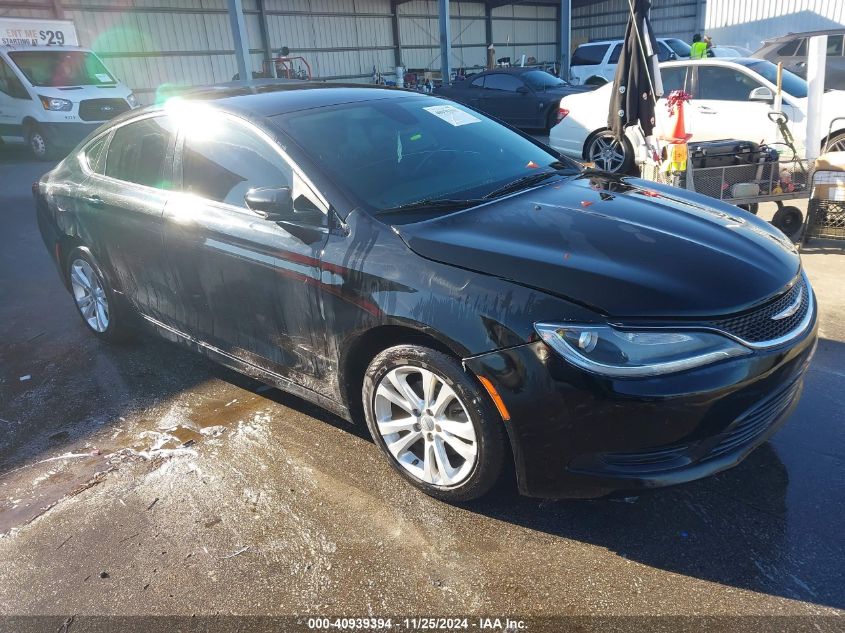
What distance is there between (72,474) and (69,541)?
0.56 m

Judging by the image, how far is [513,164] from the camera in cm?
355

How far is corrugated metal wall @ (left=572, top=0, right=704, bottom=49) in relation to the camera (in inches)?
1104

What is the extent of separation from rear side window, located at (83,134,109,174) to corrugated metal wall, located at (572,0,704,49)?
27445mm

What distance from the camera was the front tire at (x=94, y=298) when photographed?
174 inches

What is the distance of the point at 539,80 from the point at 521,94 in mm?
596

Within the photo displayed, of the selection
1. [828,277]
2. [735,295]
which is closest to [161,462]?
[735,295]

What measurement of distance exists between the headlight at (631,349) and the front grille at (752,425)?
274mm

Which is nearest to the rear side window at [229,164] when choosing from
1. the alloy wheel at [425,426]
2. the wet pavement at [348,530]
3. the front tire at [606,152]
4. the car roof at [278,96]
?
the car roof at [278,96]

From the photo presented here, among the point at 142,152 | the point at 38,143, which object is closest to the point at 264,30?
the point at 38,143

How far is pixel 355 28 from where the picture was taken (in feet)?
78.8

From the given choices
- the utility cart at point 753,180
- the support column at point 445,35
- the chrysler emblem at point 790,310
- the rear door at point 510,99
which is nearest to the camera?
the chrysler emblem at point 790,310

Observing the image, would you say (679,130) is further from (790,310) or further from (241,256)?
(241,256)

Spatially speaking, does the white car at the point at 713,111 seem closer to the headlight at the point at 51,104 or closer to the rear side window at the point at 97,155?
the rear side window at the point at 97,155

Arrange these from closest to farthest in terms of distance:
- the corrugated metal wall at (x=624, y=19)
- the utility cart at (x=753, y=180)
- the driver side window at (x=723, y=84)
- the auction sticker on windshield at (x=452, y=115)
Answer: the auction sticker on windshield at (x=452, y=115) → the utility cart at (x=753, y=180) → the driver side window at (x=723, y=84) → the corrugated metal wall at (x=624, y=19)
